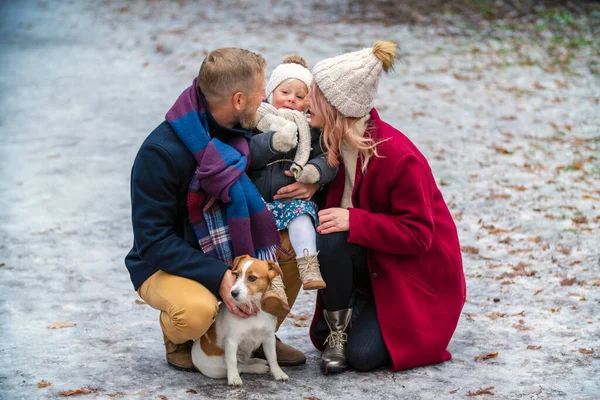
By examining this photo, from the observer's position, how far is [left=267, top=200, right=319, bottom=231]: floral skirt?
370cm

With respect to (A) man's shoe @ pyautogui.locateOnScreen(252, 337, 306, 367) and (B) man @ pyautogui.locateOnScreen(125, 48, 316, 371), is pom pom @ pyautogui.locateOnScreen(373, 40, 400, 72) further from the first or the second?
(A) man's shoe @ pyautogui.locateOnScreen(252, 337, 306, 367)

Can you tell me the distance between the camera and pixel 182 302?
3541mm

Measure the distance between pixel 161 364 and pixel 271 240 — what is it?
0.91 meters

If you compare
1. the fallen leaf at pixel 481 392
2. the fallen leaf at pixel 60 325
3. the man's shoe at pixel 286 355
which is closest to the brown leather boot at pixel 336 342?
the man's shoe at pixel 286 355

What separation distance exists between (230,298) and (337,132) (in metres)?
0.92

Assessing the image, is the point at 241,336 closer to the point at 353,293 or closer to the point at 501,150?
the point at 353,293

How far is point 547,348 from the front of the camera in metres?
4.21

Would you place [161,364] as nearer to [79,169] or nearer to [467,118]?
[79,169]

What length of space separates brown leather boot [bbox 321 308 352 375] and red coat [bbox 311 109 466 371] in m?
0.18

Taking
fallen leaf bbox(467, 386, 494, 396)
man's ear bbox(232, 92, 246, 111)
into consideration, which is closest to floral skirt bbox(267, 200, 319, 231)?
man's ear bbox(232, 92, 246, 111)


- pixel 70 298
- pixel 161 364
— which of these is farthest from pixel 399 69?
pixel 161 364

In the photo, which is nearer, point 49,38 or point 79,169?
point 79,169

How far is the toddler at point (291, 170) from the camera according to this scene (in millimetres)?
3631

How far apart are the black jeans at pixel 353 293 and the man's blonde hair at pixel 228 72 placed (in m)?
0.78
